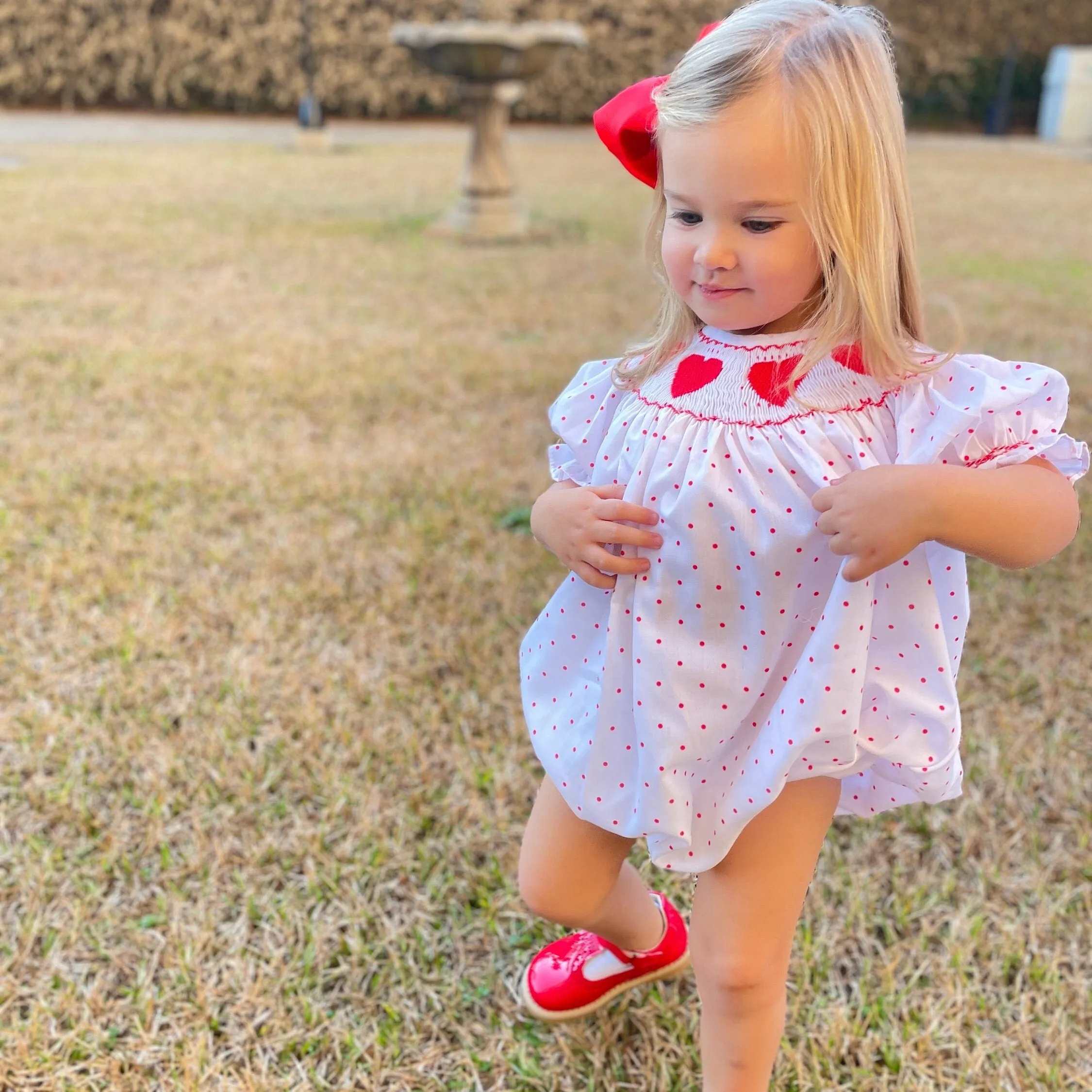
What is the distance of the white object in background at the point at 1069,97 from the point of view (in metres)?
12.3

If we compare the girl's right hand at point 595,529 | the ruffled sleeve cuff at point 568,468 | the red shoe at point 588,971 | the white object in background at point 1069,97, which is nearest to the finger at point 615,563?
the girl's right hand at point 595,529

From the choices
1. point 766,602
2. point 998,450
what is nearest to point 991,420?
point 998,450

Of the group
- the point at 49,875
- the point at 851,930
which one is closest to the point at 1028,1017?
the point at 851,930

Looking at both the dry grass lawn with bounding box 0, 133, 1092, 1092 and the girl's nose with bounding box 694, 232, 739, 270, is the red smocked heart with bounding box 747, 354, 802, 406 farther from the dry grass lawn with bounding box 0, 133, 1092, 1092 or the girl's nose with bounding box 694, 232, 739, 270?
the dry grass lawn with bounding box 0, 133, 1092, 1092

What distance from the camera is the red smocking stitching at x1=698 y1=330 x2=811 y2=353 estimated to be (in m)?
1.00

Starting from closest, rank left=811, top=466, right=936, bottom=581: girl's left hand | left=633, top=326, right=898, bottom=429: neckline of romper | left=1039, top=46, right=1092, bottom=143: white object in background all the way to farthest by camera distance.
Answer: left=811, top=466, right=936, bottom=581: girl's left hand → left=633, top=326, right=898, bottom=429: neckline of romper → left=1039, top=46, right=1092, bottom=143: white object in background

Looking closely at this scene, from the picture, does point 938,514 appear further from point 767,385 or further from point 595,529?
point 595,529

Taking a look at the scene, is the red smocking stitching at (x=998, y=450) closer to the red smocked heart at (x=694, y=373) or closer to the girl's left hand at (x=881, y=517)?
the girl's left hand at (x=881, y=517)

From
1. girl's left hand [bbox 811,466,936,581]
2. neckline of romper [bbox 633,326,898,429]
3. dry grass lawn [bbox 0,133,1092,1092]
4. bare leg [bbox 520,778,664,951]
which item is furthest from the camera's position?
dry grass lawn [bbox 0,133,1092,1092]

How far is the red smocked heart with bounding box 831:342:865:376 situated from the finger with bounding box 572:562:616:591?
303mm

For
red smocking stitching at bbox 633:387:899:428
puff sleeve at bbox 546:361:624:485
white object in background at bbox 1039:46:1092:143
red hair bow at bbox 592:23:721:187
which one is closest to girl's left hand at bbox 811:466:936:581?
red smocking stitching at bbox 633:387:899:428

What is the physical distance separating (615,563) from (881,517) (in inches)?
9.9

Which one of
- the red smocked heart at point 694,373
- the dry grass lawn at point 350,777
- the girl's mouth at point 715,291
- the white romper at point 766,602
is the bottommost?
the dry grass lawn at point 350,777

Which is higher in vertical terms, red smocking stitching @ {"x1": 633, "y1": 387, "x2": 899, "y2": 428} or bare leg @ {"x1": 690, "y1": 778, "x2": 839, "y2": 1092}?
red smocking stitching @ {"x1": 633, "y1": 387, "x2": 899, "y2": 428}
